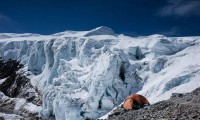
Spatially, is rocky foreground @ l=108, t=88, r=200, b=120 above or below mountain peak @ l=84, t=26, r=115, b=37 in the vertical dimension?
below

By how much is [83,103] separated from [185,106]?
705 inches

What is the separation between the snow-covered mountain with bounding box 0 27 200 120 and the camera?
92.2ft

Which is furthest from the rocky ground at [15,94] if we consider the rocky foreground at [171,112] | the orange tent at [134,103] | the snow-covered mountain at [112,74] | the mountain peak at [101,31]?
the rocky foreground at [171,112]

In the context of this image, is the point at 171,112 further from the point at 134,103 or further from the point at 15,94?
the point at 15,94

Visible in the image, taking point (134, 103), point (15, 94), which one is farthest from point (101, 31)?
point (134, 103)

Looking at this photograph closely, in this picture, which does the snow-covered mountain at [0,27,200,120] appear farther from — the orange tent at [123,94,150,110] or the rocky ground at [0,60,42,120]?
the rocky ground at [0,60,42,120]

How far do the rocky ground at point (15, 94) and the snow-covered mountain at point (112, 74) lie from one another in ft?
22.3

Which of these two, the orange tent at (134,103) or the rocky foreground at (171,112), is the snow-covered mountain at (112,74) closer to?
the orange tent at (134,103)

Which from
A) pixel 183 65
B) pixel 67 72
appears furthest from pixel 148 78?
pixel 67 72

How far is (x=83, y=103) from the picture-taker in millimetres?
31047

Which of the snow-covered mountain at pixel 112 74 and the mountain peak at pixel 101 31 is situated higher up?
the mountain peak at pixel 101 31

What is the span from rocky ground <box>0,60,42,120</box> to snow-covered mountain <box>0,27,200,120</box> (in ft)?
22.3

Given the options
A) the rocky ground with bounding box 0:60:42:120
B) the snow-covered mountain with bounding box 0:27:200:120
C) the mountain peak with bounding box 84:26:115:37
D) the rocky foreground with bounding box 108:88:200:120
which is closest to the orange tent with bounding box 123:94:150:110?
the rocky foreground with bounding box 108:88:200:120

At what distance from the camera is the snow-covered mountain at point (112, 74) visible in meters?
28.1
